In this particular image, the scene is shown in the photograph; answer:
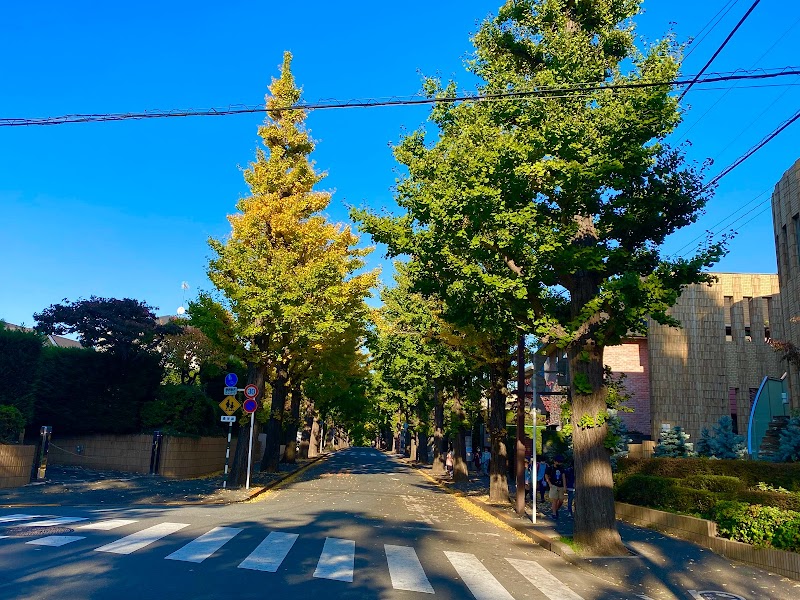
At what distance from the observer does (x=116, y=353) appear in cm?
2731

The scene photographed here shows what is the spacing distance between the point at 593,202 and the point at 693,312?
78.9 ft

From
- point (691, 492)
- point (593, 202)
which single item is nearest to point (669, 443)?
point (691, 492)

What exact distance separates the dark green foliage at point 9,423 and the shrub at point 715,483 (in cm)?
1872

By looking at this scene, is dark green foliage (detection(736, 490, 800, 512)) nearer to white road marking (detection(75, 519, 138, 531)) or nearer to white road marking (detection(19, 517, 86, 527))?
white road marking (detection(75, 519, 138, 531))

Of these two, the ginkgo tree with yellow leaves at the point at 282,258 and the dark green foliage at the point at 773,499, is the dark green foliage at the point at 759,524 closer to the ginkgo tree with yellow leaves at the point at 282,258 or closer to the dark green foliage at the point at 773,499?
the dark green foliage at the point at 773,499

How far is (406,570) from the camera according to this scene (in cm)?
891

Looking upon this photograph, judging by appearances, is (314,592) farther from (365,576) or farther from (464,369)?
(464,369)

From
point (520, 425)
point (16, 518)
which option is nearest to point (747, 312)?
point (520, 425)

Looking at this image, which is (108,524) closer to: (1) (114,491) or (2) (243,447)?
(1) (114,491)

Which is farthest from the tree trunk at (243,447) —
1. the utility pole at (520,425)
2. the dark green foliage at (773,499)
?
the dark green foliage at (773,499)

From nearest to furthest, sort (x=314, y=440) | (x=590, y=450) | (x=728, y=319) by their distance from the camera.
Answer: (x=590, y=450) < (x=728, y=319) < (x=314, y=440)

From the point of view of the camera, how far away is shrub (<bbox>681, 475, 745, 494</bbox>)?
1438cm

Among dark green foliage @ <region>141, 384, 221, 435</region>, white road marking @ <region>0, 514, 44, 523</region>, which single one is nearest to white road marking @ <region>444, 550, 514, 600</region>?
white road marking @ <region>0, 514, 44, 523</region>

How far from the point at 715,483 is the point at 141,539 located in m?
12.0
